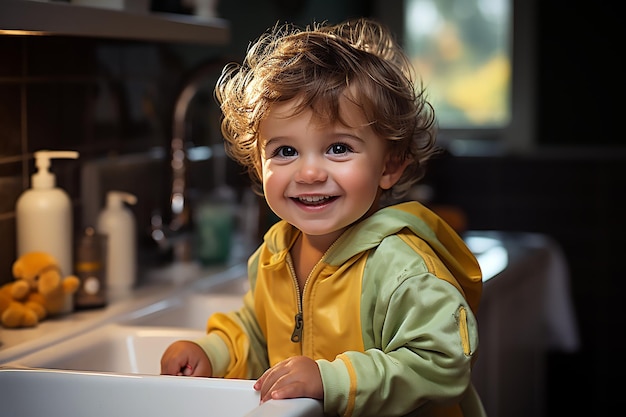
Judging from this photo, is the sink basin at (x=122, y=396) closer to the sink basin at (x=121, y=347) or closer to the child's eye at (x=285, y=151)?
the sink basin at (x=121, y=347)

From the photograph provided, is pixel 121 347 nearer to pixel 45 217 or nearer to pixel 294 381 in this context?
pixel 45 217

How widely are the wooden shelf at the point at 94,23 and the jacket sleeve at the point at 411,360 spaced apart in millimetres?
674

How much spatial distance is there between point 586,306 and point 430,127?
2.77 m

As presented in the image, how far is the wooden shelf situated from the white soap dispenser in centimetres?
24

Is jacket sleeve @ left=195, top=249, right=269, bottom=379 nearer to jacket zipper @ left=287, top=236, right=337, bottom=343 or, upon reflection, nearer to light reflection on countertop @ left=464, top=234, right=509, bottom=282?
jacket zipper @ left=287, top=236, right=337, bottom=343

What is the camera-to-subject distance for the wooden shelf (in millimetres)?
1392

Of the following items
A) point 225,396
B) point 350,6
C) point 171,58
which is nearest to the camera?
point 225,396

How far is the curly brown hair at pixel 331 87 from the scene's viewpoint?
48.0 inches

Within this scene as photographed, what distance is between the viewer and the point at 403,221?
1.28 meters

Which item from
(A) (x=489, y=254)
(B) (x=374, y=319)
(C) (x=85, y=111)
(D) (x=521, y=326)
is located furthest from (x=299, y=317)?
(D) (x=521, y=326)

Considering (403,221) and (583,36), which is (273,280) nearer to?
(403,221)

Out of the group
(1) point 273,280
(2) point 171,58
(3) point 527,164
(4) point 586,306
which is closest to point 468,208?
(3) point 527,164

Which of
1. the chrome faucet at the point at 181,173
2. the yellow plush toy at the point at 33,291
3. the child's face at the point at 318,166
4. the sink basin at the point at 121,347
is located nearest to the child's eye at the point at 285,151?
the child's face at the point at 318,166

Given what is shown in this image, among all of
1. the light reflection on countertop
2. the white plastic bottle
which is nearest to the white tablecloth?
the light reflection on countertop
